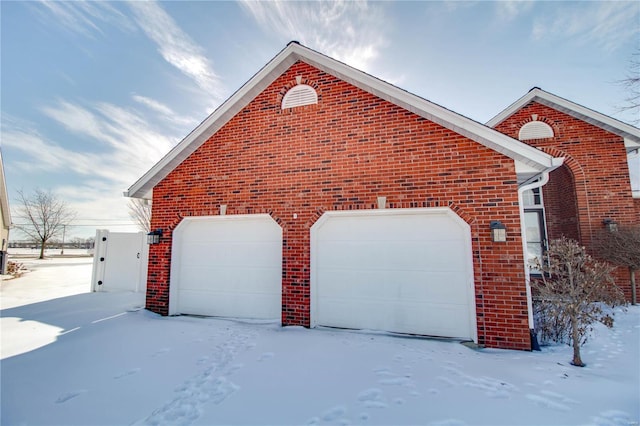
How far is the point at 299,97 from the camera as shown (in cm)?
669

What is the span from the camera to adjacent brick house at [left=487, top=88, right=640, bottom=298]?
28.1 feet

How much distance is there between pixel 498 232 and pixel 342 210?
291 cm

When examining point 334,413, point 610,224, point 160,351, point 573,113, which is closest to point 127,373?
point 160,351

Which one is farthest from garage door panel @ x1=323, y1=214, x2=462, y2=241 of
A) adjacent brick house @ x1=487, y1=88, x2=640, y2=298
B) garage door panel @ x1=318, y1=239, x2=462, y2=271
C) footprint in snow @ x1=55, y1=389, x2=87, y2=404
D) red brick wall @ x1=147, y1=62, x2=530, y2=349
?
adjacent brick house @ x1=487, y1=88, x2=640, y2=298

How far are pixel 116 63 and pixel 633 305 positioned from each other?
17374 mm

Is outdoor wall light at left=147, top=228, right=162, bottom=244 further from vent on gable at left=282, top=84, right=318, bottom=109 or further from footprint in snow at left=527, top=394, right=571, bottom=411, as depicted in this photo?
footprint in snow at left=527, top=394, right=571, bottom=411

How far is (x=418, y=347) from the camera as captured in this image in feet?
15.5

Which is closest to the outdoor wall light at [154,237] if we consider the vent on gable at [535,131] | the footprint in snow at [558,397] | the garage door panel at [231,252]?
the garage door panel at [231,252]

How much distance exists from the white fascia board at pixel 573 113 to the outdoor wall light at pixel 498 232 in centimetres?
659

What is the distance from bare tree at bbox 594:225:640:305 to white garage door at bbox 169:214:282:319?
9463 mm

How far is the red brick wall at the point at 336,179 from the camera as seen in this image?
501 cm

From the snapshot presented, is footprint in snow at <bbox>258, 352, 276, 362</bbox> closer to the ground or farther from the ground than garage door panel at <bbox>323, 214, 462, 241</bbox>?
closer to the ground

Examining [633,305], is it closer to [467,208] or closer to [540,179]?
[540,179]

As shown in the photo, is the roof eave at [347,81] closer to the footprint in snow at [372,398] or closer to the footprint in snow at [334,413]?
the footprint in snow at [372,398]
